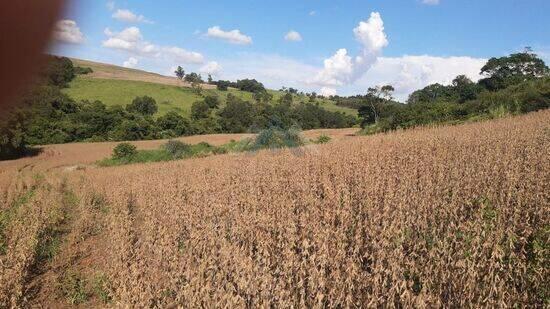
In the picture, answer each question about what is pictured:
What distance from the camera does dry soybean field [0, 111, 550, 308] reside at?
3.49m

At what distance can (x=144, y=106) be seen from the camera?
68875 millimetres

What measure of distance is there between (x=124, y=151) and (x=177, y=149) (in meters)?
4.84

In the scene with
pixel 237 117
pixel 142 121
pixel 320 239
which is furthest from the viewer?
pixel 237 117

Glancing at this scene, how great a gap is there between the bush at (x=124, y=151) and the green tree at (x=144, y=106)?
3176 cm

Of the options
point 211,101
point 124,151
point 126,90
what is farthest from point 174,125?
point 124,151

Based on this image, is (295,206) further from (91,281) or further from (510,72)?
(510,72)

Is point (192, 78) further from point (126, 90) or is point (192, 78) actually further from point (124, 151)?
point (124, 151)

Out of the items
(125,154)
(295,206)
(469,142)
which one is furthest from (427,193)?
(125,154)

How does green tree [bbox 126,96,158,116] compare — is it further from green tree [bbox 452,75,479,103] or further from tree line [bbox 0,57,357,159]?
green tree [bbox 452,75,479,103]

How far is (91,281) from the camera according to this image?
18.7 ft

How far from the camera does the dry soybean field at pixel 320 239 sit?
11.4 ft

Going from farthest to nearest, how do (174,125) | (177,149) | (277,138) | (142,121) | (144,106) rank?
(144,106)
(174,125)
(142,121)
(177,149)
(277,138)

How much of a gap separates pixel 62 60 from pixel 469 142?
440 inches

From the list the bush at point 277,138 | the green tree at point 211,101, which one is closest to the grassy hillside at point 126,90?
the green tree at point 211,101
